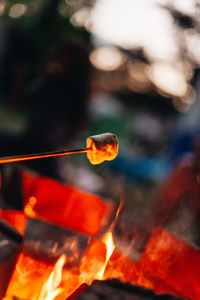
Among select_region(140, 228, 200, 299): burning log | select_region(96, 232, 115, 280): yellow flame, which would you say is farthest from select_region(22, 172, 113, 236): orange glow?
select_region(96, 232, 115, 280): yellow flame

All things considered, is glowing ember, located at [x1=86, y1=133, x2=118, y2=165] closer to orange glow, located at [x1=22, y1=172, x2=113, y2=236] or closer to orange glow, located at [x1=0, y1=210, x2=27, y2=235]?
orange glow, located at [x1=0, y1=210, x2=27, y2=235]

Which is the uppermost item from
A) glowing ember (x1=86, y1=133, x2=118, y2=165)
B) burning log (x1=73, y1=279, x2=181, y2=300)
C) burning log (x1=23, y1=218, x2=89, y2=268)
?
glowing ember (x1=86, y1=133, x2=118, y2=165)

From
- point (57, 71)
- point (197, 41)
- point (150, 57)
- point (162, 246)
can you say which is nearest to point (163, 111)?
point (150, 57)

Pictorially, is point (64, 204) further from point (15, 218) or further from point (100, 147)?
point (100, 147)

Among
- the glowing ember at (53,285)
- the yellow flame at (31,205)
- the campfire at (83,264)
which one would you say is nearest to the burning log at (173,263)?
the campfire at (83,264)

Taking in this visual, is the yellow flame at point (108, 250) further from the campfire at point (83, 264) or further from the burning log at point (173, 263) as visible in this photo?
the burning log at point (173, 263)

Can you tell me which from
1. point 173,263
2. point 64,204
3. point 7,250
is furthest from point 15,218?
point 173,263
